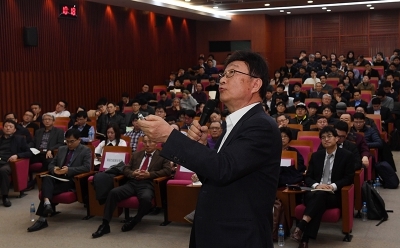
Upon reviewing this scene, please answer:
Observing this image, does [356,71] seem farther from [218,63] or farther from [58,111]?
[58,111]

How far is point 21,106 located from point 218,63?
30.8 ft

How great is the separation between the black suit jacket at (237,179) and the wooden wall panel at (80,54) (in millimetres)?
9837

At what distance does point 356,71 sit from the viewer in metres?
14.3

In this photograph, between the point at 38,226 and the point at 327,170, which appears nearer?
the point at 327,170

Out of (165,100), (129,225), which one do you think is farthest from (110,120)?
(129,225)

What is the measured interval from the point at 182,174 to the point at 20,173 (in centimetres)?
252

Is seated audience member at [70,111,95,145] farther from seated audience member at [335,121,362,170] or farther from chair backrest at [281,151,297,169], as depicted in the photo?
seated audience member at [335,121,362,170]

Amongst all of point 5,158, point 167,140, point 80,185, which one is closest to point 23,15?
point 5,158

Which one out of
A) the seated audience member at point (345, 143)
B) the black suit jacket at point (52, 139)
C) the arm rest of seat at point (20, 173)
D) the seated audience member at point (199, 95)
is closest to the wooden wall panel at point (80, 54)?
the seated audience member at point (199, 95)

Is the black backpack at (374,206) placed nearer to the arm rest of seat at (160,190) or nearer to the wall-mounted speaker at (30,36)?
the arm rest of seat at (160,190)

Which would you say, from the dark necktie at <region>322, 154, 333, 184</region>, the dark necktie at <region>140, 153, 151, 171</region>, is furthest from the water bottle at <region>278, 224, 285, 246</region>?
the dark necktie at <region>140, 153, 151, 171</region>

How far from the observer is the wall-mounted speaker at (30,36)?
11.3 meters

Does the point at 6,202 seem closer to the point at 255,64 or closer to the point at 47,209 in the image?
the point at 47,209

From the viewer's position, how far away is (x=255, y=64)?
1.82 meters
